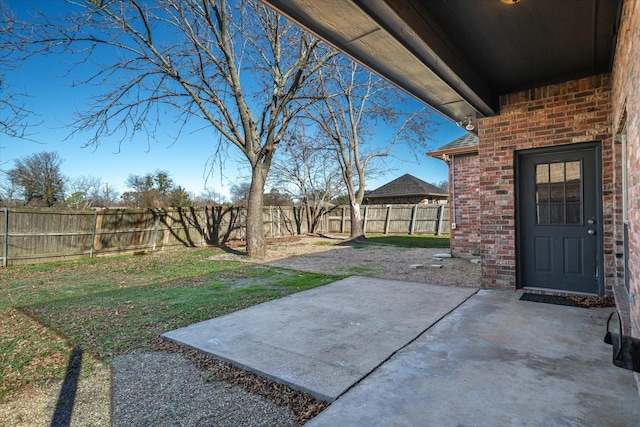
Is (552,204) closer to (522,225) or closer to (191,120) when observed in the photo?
(522,225)

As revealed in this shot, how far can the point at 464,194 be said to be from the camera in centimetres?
882

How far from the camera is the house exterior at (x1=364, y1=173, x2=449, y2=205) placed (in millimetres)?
23797

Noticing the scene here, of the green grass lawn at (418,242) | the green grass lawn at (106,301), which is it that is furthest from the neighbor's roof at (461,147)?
the green grass lawn at (106,301)

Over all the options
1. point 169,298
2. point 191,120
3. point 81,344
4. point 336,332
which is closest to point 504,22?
point 336,332

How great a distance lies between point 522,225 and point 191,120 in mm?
9025

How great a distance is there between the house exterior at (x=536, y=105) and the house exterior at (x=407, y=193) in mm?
18839

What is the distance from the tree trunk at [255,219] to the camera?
10148mm

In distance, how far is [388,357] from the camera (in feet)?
9.11

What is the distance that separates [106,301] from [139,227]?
676 centimetres

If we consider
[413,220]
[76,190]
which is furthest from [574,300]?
[76,190]

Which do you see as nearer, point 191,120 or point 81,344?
point 81,344

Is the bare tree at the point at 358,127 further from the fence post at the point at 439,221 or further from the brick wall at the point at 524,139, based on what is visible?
the brick wall at the point at 524,139

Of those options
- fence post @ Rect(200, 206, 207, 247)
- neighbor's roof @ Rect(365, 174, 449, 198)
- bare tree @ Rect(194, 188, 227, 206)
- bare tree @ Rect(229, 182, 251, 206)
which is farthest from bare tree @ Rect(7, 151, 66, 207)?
neighbor's roof @ Rect(365, 174, 449, 198)

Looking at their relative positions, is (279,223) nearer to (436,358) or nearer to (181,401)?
(436,358)
